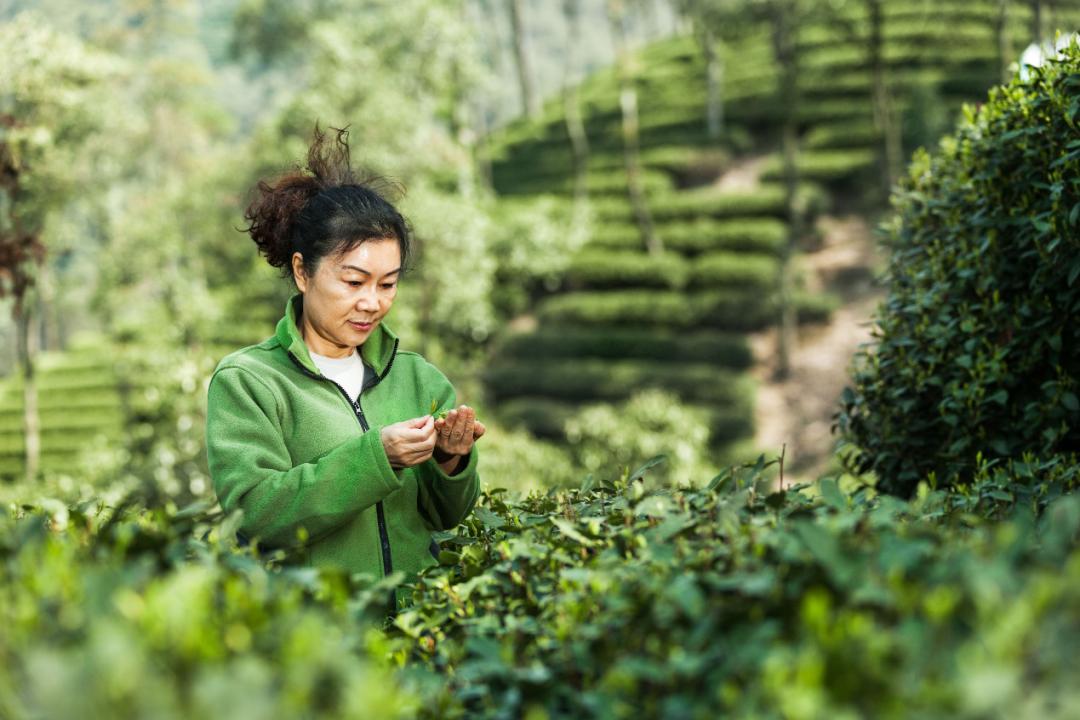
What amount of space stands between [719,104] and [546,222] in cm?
954

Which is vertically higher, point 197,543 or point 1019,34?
point 1019,34

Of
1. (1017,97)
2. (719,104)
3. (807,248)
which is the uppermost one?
(719,104)

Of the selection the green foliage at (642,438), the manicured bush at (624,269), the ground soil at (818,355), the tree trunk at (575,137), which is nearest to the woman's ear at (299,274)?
the green foliage at (642,438)

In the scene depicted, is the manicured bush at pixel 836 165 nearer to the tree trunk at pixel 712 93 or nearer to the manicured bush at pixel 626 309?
the tree trunk at pixel 712 93

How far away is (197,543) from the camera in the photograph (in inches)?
84.7

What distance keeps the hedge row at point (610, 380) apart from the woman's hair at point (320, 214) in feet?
55.8

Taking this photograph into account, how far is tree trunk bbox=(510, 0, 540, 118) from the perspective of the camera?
35844 millimetres

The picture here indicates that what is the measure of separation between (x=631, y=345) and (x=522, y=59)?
18.3m

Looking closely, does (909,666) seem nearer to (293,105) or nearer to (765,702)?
(765,702)

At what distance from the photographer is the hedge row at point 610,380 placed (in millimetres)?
19750

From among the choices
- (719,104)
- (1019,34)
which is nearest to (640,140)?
(719,104)

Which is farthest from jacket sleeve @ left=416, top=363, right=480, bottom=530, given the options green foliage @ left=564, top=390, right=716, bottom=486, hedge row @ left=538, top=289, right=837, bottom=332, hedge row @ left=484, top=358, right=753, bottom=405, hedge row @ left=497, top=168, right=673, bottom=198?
hedge row @ left=497, top=168, right=673, bottom=198

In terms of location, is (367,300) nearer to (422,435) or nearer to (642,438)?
(422,435)

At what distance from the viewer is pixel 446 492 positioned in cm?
280
